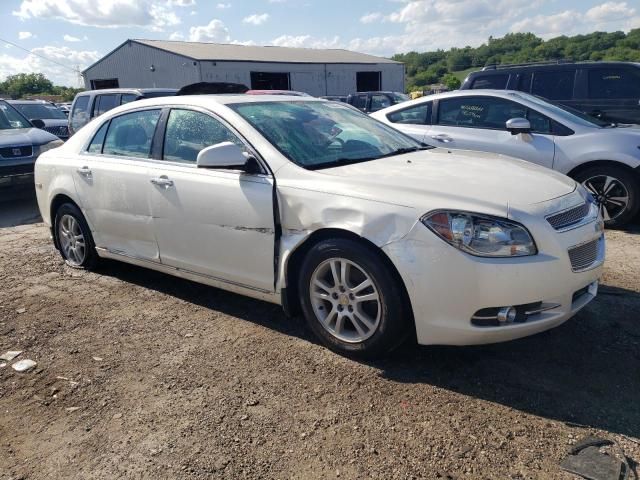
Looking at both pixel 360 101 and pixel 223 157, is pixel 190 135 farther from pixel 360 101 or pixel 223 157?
pixel 360 101

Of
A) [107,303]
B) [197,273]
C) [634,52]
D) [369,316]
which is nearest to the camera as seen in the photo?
[369,316]

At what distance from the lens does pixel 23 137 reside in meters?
9.22

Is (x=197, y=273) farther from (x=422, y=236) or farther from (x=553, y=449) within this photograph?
(x=553, y=449)

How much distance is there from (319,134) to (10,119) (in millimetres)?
8356

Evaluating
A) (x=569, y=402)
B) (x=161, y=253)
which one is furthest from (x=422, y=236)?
(x=161, y=253)

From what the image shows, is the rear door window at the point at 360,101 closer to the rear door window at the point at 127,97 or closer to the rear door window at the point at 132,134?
the rear door window at the point at 127,97

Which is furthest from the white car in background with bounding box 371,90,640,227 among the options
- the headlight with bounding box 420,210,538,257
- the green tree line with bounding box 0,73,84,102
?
the green tree line with bounding box 0,73,84,102

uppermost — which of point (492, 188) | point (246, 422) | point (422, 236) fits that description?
point (492, 188)

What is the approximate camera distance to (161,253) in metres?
4.35

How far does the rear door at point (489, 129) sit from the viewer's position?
21.2ft

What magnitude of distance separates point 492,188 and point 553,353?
42.9 inches

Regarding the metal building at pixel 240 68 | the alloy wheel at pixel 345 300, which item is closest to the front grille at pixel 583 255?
the alloy wheel at pixel 345 300

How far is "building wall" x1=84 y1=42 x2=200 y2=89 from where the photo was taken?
105 feet

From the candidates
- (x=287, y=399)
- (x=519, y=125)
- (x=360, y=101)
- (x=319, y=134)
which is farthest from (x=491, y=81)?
(x=360, y=101)
